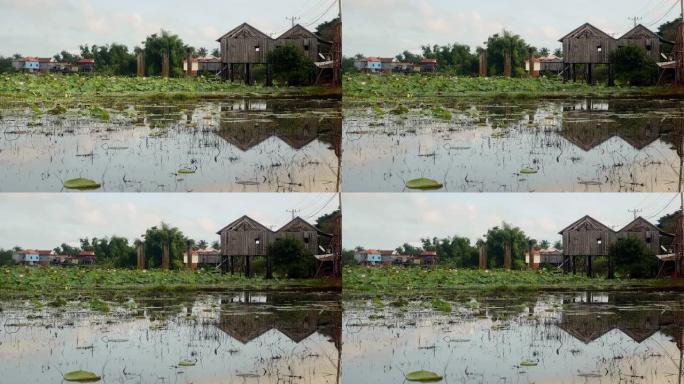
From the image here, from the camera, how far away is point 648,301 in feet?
19.0

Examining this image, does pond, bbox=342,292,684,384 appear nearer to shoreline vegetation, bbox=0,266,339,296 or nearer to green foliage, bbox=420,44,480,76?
shoreline vegetation, bbox=0,266,339,296

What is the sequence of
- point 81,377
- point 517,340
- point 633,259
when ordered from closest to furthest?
point 81,377 < point 517,340 < point 633,259

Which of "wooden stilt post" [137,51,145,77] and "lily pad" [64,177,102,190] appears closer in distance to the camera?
"lily pad" [64,177,102,190]

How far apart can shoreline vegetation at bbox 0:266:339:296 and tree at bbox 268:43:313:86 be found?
3.82 feet

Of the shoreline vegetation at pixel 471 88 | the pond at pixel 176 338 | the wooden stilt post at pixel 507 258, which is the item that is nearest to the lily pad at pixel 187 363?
the pond at pixel 176 338

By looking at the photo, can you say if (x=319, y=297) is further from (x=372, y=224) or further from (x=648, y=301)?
(x=648, y=301)

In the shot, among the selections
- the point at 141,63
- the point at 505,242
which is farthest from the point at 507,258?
the point at 141,63

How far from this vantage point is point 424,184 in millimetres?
5629

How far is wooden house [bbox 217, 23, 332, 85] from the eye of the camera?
577cm

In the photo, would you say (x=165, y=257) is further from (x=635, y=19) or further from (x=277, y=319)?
(x=635, y=19)

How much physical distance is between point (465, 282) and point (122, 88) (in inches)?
89.0

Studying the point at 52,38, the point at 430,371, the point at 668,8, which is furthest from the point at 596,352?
the point at 52,38

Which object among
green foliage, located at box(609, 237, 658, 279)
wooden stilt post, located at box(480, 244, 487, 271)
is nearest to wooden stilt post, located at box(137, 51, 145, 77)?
wooden stilt post, located at box(480, 244, 487, 271)

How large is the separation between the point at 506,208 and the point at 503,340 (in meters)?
0.74
